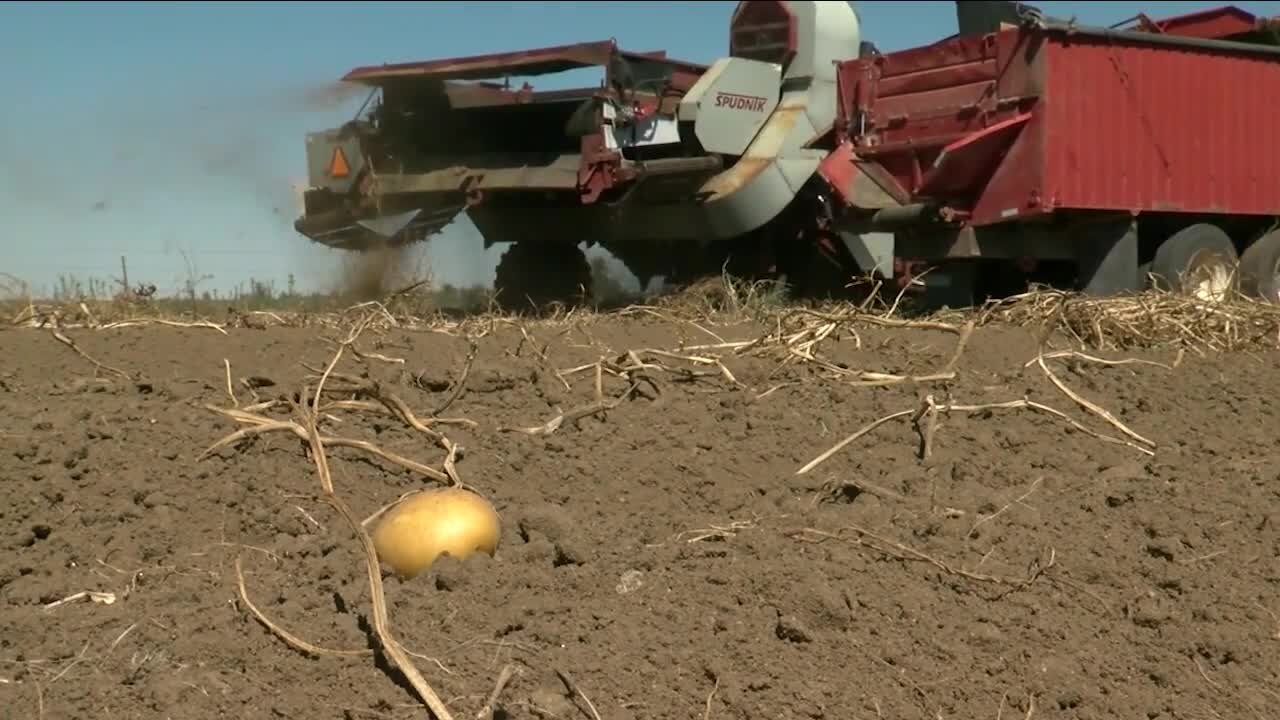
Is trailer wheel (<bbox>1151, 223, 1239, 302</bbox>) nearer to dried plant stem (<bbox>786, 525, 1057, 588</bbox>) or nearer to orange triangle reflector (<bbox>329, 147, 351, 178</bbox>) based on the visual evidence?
orange triangle reflector (<bbox>329, 147, 351, 178</bbox>)

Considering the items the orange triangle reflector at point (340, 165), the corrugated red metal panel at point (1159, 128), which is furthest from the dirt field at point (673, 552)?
the orange triangle reflector at point (340, 165)

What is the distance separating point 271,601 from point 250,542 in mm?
503

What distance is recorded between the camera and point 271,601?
384 cm

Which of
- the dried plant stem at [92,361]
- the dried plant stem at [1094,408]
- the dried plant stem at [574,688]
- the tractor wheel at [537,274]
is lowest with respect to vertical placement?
the tractor wheel at [537,274]

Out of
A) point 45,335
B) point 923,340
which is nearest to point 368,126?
point 45,335

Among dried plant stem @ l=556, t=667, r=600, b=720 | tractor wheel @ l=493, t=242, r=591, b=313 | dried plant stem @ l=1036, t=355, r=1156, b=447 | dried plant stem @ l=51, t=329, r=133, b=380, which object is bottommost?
tractor wheel @ l=493, t=242, r=591, b=313

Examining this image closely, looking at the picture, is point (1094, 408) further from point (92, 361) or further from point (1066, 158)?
point (1066, 158)

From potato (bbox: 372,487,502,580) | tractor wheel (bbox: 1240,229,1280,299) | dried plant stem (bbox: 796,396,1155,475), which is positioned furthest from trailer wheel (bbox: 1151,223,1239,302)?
potato (bbox: 372,487,502,580)

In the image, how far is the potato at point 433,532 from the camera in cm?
404

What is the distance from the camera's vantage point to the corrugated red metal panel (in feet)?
34.0

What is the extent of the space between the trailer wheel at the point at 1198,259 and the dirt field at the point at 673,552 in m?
5.05

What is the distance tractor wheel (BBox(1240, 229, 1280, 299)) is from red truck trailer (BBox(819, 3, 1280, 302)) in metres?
0.01

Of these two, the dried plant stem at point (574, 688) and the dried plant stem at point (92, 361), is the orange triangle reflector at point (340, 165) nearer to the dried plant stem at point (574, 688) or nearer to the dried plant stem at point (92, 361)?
the dried plant stem at point (92, 361)

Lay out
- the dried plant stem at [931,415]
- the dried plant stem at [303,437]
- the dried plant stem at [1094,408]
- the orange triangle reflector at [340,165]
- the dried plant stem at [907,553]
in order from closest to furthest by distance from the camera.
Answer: the dried plant stem at [907,553] < the dried plant stem at [303,437] < the dried plant stem at [931,415] < the dried plant stem at [1094,408] < the orange triangle reflector at [340,165]
